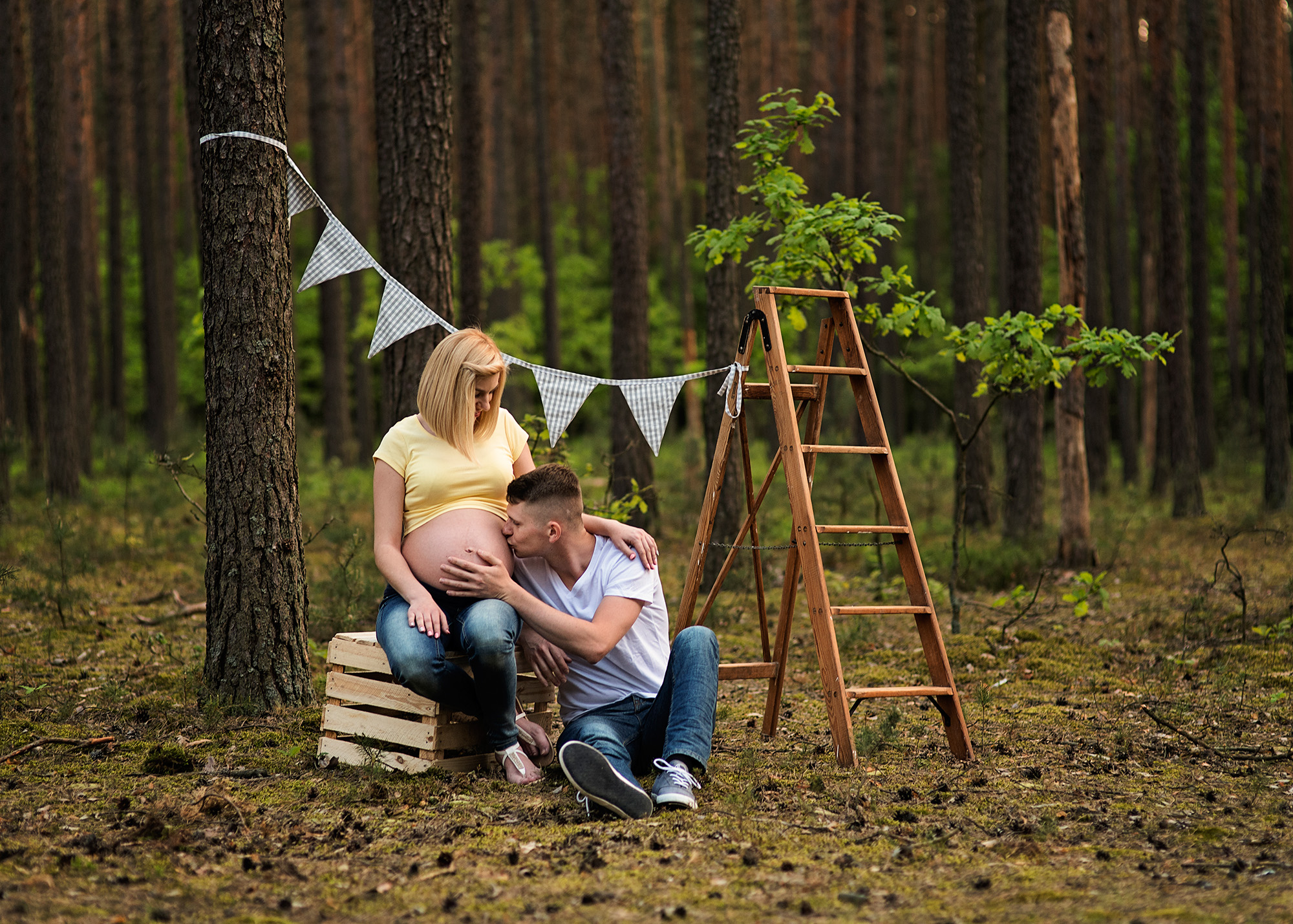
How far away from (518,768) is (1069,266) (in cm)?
718

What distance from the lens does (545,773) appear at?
423 centimetres

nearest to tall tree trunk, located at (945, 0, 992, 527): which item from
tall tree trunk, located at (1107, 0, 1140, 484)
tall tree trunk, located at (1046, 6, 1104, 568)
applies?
tall tree trunk, located at (1046, 6, 1104, 568)

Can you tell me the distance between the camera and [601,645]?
3838mm

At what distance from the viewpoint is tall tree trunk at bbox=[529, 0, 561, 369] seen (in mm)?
20078

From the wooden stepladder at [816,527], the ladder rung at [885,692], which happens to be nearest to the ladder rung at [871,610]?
the wooden stepladder at [816,527]

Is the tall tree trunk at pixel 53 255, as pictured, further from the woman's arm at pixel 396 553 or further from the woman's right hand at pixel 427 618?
the woman's right hand at pixel 427 618

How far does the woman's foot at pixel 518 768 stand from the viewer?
408 centimetres

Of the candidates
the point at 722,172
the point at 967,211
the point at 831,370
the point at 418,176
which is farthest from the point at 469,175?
the point at 831,370

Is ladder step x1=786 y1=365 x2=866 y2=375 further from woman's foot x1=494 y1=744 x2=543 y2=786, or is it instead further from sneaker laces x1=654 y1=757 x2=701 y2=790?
woman's foot x1=494 y1=744 x2=543 y2=786

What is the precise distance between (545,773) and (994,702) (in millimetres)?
2587

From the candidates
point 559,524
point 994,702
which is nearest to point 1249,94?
point 994,702

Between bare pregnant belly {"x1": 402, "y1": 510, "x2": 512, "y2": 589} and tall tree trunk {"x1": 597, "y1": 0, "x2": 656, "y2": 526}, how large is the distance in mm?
6747

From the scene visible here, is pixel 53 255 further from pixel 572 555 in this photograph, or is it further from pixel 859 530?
pixel 859 530

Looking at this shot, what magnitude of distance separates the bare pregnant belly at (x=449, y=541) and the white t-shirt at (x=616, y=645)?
0.52 ft
